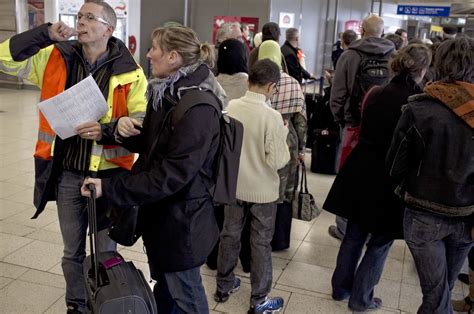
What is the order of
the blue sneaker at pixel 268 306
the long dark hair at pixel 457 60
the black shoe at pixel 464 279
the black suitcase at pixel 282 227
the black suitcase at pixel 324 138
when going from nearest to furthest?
the long dark hair at pixel 457 60, the blue sneaker at pixel 268 306, the black shoe at pixel 464 279, the black suitcase at pixel 282 227, the black suitcase at pixel 324 138

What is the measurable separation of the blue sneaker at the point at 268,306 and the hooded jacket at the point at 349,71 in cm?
161

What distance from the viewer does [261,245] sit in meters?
2.88

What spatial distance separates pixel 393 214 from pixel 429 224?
0.46 metres

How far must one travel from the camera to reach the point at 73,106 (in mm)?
2229

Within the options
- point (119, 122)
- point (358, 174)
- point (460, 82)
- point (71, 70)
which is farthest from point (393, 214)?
point (71, 70)

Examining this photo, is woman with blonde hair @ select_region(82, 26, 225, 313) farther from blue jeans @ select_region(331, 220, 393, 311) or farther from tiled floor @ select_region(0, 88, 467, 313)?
blue jeans @ select_region(331, 220, 393, 311)

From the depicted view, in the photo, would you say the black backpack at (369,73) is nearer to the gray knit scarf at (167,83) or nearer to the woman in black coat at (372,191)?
the woman in black coat at (372,191)

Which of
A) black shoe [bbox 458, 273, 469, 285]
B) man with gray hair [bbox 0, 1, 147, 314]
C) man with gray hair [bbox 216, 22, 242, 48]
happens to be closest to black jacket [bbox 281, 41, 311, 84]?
man with gray hair [bbox 216, 22, 242, 48]

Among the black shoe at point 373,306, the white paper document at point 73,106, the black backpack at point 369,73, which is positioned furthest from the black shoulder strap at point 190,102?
the black backpack at point 369,73

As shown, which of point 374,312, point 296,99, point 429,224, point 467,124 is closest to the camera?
point 467,124

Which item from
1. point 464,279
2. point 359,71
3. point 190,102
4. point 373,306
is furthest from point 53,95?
point 464,279

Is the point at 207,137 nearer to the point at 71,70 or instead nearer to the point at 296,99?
the point at 71,70

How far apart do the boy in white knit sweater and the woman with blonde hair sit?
2.15 ft

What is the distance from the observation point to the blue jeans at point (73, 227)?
96.0 inches
